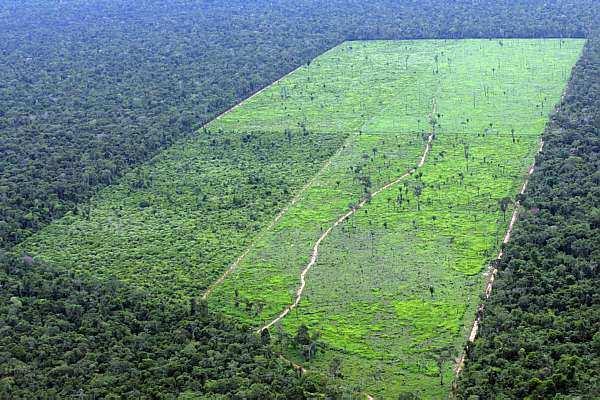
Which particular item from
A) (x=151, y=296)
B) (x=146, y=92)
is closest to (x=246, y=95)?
(x=146, y=92)

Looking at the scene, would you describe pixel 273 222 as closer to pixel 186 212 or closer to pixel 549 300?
pixel 186 212

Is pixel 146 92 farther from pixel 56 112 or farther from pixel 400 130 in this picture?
pixel 400 130

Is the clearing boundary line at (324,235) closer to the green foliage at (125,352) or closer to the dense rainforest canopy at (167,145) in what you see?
the green foliage at (125,352)

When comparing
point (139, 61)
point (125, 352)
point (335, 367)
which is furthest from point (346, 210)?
point (139, 61)

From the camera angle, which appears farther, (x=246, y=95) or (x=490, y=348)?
(x=246, y=95)

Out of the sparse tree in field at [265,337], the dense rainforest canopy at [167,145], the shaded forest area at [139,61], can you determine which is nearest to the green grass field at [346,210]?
the sparse tree in field at [265,337]

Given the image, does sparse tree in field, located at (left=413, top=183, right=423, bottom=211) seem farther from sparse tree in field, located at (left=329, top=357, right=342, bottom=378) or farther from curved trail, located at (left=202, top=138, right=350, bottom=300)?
sparse tree in field, located at (left=329, top=357, right=342, bottom=378)
